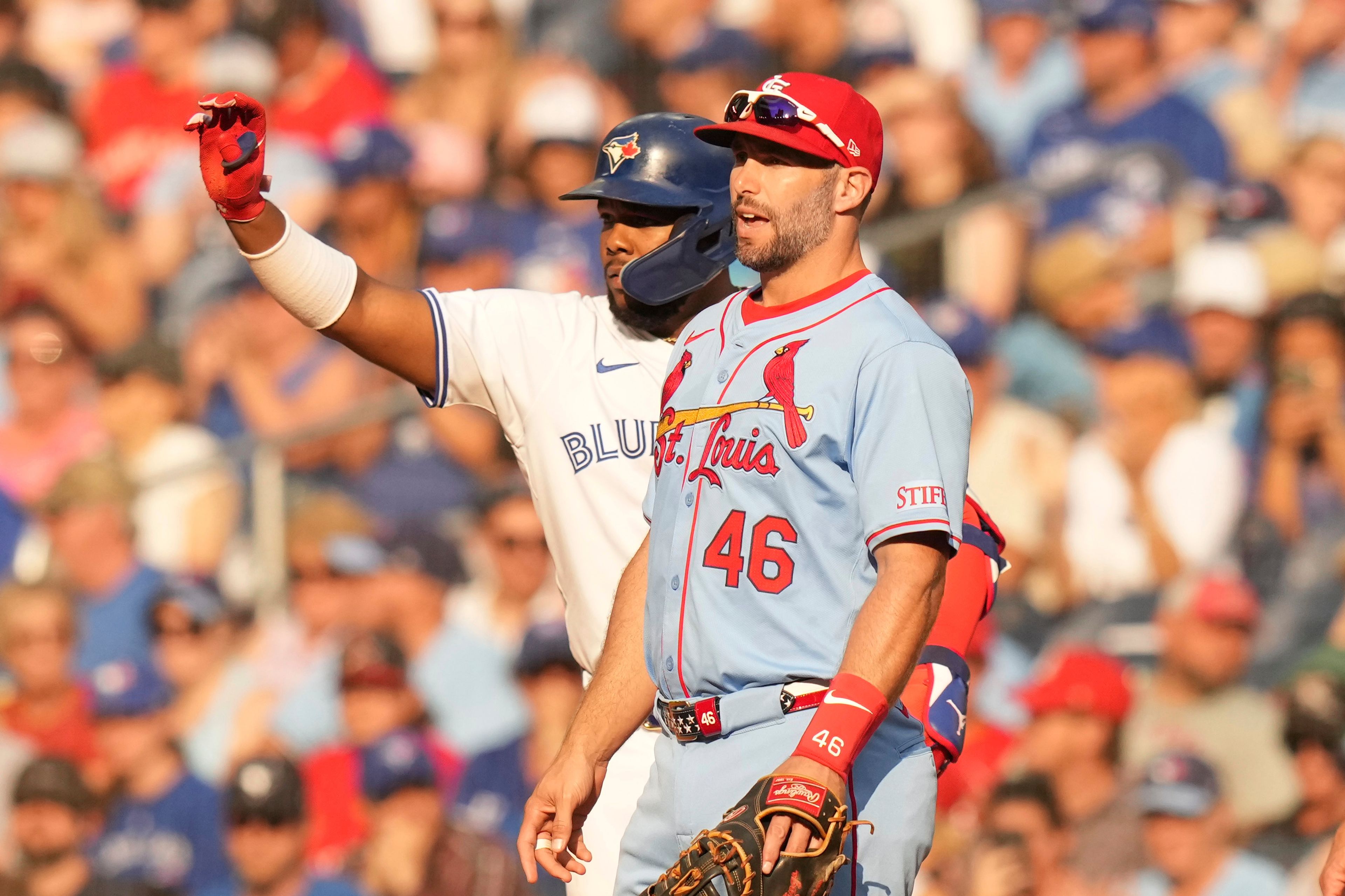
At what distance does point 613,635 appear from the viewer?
3.38 meters

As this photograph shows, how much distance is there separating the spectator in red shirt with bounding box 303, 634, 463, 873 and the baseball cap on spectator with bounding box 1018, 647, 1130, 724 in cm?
206

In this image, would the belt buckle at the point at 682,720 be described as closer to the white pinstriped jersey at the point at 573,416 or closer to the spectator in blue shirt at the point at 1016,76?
the white pinstriped jersey at the point at 573,416

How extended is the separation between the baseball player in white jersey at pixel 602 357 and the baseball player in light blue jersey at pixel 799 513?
66 centimetres

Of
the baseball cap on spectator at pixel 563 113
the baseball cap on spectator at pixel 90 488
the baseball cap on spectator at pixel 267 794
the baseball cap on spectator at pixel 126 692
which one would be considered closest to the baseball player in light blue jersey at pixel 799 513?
the baseball cap on spectator at pixel 267 794

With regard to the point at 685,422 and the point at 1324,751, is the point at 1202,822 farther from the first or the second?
the point at 685,422

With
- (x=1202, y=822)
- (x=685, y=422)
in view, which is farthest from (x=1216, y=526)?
(x=685, y=422)

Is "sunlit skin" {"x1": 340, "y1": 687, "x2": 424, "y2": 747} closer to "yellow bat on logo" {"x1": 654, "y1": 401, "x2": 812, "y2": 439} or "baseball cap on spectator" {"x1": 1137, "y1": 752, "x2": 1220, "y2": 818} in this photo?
"baseball cap on spectator" {"x1": 1137, "y1": 752, "x2": 1220, "y2": 818}

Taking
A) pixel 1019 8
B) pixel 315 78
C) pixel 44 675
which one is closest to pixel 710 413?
pixel 44 675

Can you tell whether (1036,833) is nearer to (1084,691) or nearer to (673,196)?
(1084,691)

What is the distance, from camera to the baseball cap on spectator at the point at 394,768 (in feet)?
20.4

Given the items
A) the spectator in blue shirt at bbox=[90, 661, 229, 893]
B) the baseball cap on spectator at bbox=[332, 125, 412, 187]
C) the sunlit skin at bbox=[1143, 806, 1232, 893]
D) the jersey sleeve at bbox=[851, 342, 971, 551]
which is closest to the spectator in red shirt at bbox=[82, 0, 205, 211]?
Answer: the baseball cap on spectator at bbox=[332, 125, 412, 187]

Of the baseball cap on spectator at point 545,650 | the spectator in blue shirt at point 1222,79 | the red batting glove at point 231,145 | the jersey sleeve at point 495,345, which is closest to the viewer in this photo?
the red batting glove at point 231,145

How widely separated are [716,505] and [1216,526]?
4.08m

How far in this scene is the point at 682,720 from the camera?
3.09 m
